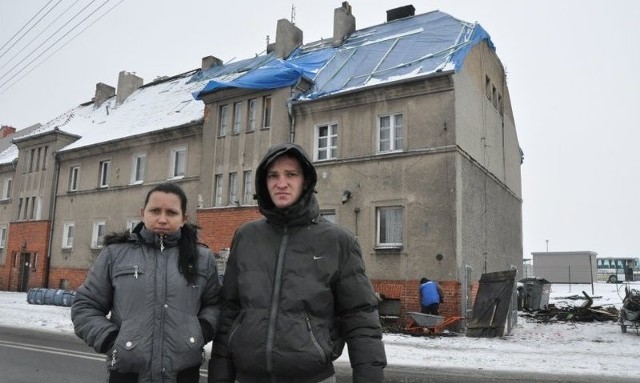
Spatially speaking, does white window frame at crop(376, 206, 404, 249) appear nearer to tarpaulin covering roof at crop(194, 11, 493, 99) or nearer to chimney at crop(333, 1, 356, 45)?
tarpaulin covering roof at crop(194, 11, 493, 99)

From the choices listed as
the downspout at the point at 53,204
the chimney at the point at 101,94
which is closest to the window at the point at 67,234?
the downspout at the point at 53,204

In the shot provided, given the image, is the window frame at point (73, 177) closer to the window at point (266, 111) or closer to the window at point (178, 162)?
the window at point (178, 162)

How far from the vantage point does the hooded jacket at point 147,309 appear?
112 inches

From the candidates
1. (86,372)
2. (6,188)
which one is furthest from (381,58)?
(6,188)

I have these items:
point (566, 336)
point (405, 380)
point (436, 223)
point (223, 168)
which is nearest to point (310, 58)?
point (223, 168)

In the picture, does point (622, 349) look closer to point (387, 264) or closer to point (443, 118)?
point (387, 264)

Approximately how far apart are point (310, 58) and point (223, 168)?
6.10m

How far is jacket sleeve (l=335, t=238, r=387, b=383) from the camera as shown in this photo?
2.65 meters

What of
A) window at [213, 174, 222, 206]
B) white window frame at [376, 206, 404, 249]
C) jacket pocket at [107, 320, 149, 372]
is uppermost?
window at [213, 174, 222, 206]

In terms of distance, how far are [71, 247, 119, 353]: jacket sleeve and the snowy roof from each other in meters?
15.6

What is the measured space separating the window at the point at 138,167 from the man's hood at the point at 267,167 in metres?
24.1

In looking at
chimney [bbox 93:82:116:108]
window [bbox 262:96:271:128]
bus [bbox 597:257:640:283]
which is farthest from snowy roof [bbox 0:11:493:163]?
bus [bbox 597:257:640:283]

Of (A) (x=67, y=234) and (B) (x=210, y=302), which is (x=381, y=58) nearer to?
(B) (x=210, y=302)

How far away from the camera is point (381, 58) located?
20.5 metres
